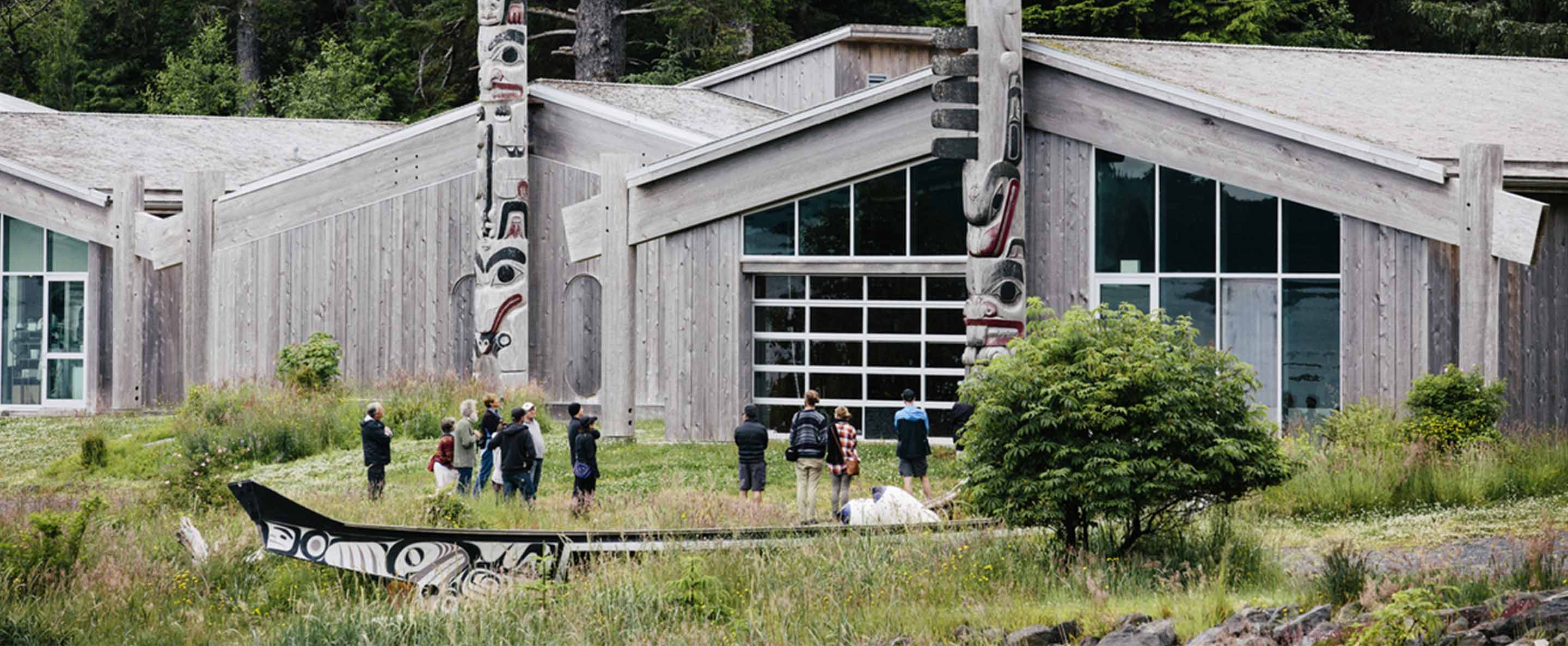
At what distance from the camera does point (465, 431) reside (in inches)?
708

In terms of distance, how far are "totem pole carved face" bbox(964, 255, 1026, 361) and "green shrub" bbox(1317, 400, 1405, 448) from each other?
3793 mm

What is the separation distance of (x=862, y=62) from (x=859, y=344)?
10.6m

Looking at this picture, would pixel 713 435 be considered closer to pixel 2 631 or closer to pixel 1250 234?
pixel 1250 234

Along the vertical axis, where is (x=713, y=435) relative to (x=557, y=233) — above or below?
below

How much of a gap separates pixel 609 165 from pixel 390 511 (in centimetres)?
986

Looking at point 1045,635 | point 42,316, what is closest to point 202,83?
point 42,316

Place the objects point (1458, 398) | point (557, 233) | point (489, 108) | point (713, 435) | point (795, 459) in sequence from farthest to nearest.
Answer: point (557, 233) < point (489, 108) < point (713, 435) < point (1458, 398) < point (795, 459)

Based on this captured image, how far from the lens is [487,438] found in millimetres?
19078

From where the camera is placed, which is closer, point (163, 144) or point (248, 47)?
point (163, 144)

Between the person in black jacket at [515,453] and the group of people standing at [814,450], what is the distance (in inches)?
82.5

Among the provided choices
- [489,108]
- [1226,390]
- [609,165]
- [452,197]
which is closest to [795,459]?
[1226,390]

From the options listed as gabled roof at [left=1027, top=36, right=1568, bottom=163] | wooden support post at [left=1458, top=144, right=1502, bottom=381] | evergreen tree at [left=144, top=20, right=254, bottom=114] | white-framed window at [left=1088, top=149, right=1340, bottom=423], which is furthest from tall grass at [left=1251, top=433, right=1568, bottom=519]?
evergreen tree at [left=144, top=20, right=254, bottom=114]

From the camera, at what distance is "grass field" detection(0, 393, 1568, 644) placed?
12328 mm

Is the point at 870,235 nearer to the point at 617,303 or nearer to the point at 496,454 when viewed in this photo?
the point at 617,303
